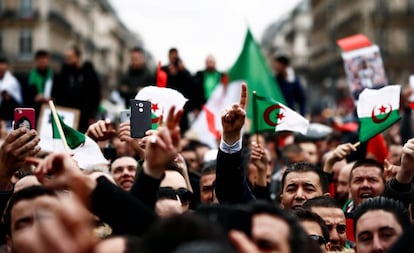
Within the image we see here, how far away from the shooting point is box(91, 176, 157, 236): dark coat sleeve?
4.56m

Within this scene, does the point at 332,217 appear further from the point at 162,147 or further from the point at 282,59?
the point at 282,59

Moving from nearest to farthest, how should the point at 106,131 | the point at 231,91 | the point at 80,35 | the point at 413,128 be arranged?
the point at 106,131
the point at 231,91
the point at 413,128
the point at 80,35

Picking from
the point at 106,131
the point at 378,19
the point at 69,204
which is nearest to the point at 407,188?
the point at 106,131

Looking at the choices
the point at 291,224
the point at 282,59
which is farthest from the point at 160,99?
the point at 282,59

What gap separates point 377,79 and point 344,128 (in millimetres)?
1481

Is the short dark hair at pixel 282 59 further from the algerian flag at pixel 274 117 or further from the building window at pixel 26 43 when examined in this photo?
the building window at pixel 26 43

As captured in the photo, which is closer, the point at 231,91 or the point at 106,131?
the point at 106,131

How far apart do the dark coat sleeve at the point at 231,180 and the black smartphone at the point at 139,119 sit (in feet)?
1.94

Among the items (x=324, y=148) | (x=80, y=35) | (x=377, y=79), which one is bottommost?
(x=324, y=148)

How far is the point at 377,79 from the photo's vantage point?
1196 cm

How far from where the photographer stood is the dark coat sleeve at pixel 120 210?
4562 millimetres

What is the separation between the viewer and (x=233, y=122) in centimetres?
619

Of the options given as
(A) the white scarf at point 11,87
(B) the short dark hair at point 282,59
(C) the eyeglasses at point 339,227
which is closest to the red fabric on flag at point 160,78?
(C) the eyeglasses at point 339,227

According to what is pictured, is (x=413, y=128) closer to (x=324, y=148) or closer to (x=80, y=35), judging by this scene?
(x=324, y=148)
